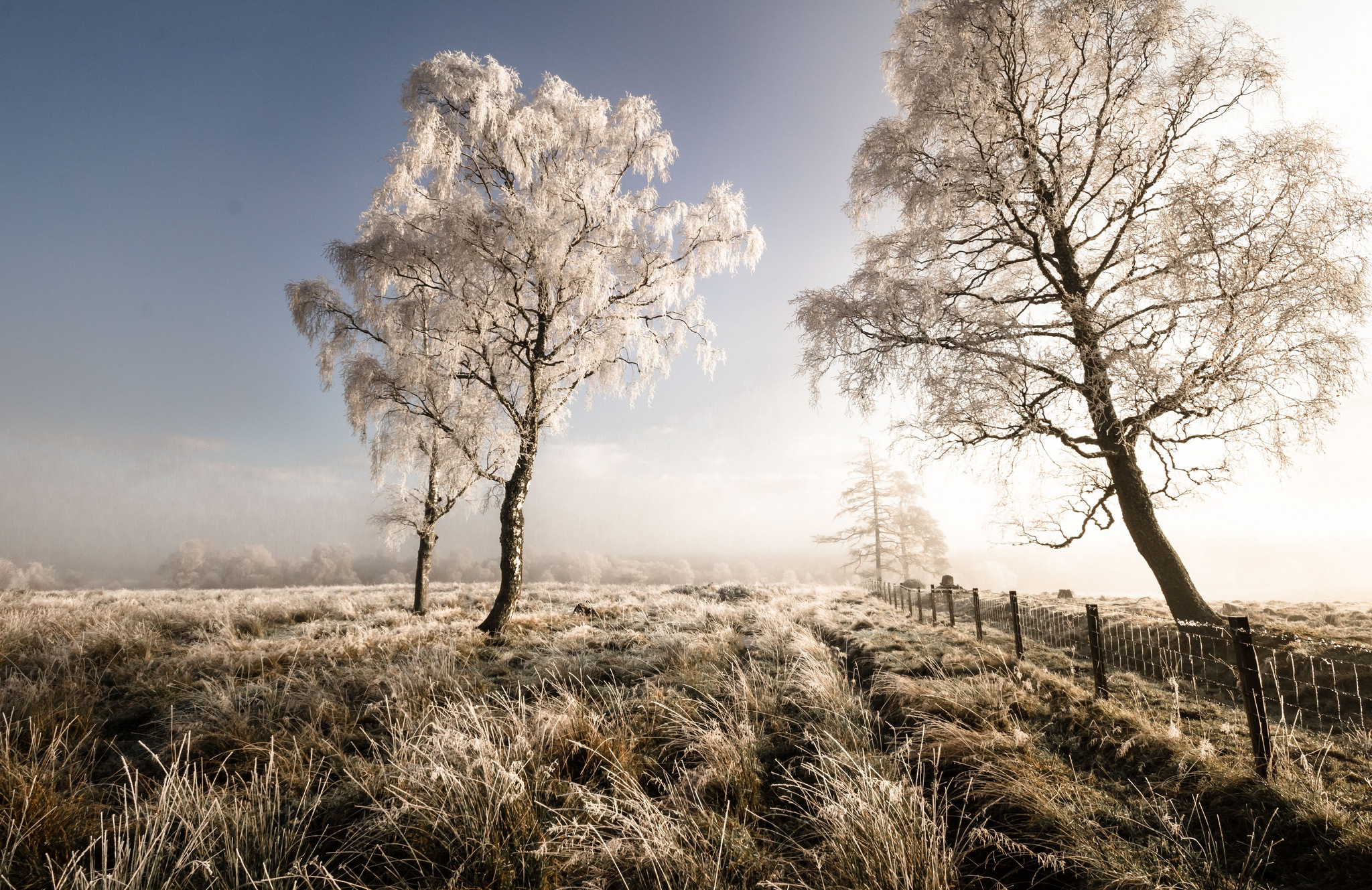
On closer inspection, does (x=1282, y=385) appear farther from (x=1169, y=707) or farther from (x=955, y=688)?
(x=955, y=688)

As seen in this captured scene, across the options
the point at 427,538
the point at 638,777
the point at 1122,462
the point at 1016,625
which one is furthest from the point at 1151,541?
the point at 427,538

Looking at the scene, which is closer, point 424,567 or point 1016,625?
point 1016,625

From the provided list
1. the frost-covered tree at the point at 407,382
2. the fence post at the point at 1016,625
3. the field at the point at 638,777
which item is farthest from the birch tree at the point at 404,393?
Result: the fence post at the point at 1016,625

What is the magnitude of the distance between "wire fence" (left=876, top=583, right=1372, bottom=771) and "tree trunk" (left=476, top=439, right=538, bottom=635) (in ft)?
25.7

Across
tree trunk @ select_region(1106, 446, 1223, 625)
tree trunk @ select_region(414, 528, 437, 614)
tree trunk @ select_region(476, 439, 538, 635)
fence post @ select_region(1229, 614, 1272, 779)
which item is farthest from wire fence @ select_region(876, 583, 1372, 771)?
tree trunk @ select_region(414, 528, 437, 614)

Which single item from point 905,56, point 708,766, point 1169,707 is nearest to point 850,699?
point 708,766

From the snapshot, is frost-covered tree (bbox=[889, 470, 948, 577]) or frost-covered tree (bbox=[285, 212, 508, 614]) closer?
frost-covered tree (bbox=[285, 212, 508, 614])

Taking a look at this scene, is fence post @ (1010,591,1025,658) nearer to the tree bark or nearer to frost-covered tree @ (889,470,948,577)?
the tree bark

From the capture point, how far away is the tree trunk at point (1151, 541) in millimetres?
7258

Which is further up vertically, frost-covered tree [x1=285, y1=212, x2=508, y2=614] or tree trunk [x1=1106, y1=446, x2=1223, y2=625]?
frost-covered tree [x1=285, y1=212, x2=508, y2=614]

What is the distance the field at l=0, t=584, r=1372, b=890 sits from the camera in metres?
2.50

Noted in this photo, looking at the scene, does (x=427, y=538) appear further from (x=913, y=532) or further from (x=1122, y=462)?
(x=913, y=532)

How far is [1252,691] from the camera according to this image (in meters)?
3.57

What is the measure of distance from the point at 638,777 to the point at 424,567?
1181 centimetres
